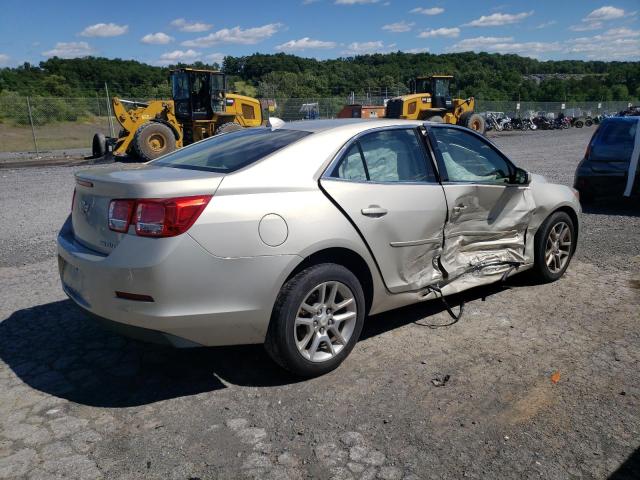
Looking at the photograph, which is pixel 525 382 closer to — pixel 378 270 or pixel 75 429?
pixel 378 270

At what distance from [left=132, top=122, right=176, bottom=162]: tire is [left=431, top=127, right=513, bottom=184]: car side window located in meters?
13.2

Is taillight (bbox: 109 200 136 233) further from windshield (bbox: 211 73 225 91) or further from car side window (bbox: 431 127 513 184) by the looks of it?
windshield (bbox: 211 73 225 91)

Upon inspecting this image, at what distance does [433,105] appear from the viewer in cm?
2625

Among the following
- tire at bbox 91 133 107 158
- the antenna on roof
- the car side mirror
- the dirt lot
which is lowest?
tire at bbox 91 133 107 158

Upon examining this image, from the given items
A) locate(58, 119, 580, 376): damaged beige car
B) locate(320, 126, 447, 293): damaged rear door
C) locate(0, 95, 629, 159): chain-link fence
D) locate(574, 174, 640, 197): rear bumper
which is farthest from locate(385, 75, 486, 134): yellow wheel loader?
locate(320, 126, 447, 293): damaged rear door

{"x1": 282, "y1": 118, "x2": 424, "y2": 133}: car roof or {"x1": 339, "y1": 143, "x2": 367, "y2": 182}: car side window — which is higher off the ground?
{"x1": 282, "y1": 118, "x2": 424, "y2": 133}: car roof

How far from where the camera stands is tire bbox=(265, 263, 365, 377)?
129 inches

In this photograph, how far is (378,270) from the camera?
3762 millimetres

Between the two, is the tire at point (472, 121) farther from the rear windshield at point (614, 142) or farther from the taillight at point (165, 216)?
the taillight at point (165, 216)

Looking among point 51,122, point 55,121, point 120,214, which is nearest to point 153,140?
point 55,121

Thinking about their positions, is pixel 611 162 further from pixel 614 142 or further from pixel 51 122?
pixel 51 122

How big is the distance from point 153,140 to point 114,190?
48.7ft

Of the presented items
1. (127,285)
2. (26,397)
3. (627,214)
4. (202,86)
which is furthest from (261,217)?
(202,86)

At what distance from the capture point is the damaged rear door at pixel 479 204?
432 centimetres
